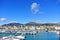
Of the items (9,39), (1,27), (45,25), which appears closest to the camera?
(9,39)

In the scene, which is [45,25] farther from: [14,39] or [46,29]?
[14,39]

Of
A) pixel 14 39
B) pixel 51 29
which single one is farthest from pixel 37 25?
pixel 14 39

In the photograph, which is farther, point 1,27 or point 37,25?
point 37,25

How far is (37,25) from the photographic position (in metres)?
25.3

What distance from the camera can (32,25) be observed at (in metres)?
25.0

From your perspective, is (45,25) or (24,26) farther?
(45,25)

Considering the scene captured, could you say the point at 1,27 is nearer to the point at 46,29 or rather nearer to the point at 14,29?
the point at 14,29

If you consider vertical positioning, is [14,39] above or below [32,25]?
below

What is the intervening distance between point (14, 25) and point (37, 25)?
3.62 metres

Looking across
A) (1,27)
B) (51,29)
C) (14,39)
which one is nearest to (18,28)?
(1,27)

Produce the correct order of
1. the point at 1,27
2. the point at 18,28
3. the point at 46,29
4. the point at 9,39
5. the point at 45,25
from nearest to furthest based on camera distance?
the point at 9,39 < the point at 1,27 < the point at 18,28 < the point at 46,29 < the point at 45,25

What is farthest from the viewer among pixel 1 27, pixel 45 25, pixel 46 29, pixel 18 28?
pixel 45 25

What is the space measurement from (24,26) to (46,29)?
290 centimetres

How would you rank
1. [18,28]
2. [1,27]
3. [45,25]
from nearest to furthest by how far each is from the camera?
[1,27]
[18,28]
[45,25]
